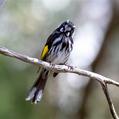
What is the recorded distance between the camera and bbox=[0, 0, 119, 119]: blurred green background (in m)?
7.85

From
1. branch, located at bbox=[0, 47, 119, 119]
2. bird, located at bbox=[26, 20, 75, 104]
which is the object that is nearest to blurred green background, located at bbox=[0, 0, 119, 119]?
bird, located at bbox=[26, 20, 75, 104]

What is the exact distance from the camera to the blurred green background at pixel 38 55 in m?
7.85

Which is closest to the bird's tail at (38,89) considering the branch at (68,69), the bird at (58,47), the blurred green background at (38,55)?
the bird at (58,47)

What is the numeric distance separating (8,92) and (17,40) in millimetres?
1898

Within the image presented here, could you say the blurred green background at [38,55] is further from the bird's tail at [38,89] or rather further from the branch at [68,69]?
the branch at [68,69]

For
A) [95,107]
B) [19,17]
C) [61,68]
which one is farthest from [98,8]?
[61,68]

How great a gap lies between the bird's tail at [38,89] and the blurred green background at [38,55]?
12.2 ft

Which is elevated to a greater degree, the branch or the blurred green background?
the blurred green background

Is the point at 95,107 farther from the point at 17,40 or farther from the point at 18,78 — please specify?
the point at 17,40

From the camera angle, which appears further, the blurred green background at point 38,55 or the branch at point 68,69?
the blurred green background at point 38,55

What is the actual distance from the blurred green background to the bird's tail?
372 centimetres

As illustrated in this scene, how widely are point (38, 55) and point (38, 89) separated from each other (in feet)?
→ 19.2

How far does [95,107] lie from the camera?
875 centimetres

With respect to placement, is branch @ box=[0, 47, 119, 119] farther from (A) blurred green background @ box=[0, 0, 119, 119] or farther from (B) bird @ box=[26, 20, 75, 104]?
(A) blurred green background @ box=[0, 0, 119, 119]
